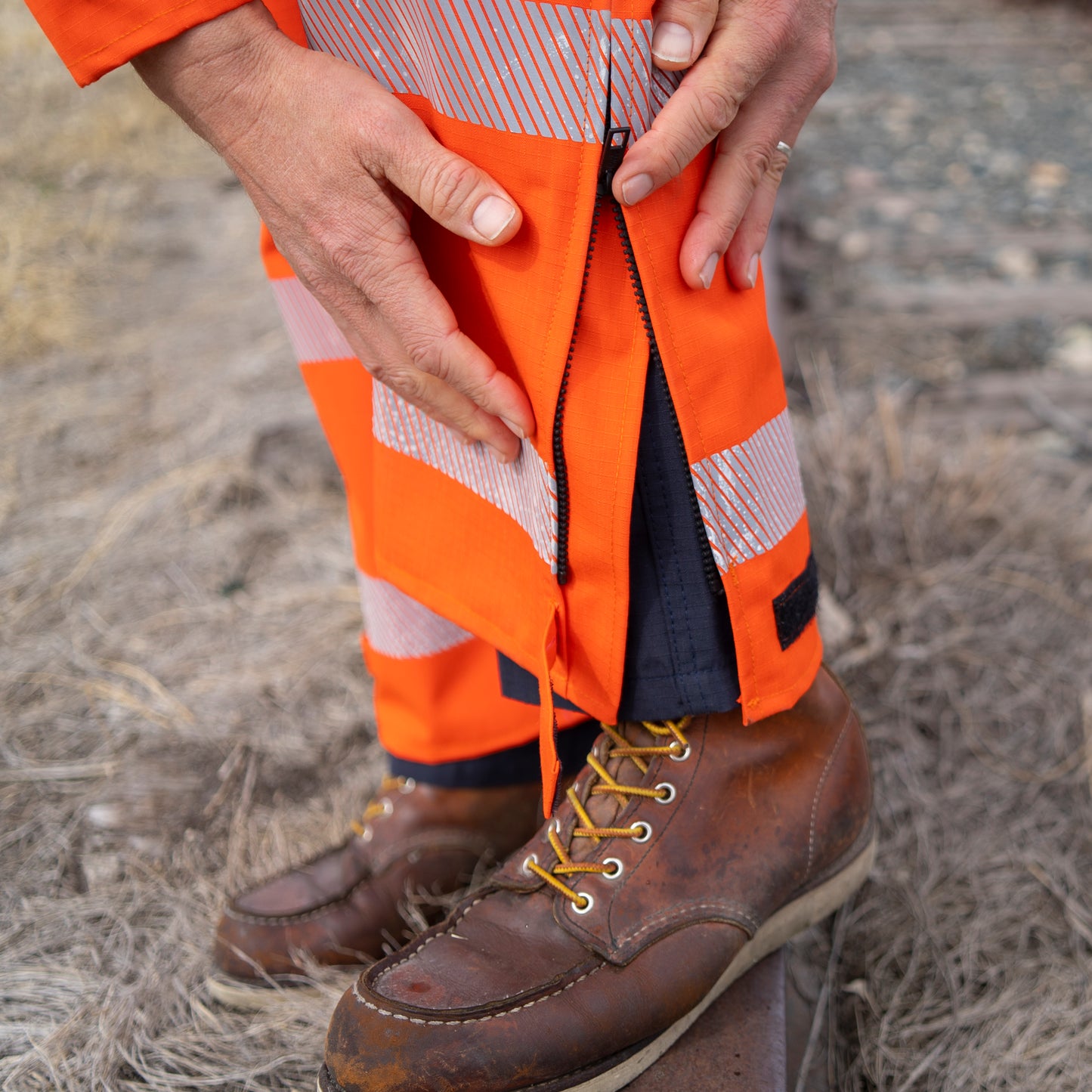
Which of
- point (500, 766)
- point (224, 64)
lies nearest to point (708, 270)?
point (224, 64)

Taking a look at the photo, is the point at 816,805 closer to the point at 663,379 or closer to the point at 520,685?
the point at 520,685

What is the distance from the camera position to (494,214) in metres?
0.89

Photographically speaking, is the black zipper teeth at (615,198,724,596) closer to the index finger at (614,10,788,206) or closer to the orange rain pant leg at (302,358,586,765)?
the index finger at (614,10,788,206)

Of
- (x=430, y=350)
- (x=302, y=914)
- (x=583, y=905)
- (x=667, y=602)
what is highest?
(x=430, y=350)

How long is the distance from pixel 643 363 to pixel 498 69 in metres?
0.29

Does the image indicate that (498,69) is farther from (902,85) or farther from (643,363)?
(902,85)

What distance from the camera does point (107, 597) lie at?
2.36 m

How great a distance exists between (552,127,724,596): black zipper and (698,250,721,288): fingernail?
0.06 metres

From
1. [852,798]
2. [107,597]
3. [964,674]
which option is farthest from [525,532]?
[107,597]

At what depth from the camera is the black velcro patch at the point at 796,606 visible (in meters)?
1.05

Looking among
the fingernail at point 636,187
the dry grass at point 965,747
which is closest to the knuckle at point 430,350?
the fingernail at point 636,187

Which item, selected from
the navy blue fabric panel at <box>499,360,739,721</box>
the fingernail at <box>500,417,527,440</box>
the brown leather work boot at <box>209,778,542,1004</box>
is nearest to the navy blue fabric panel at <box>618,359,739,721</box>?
the navy blue fabric panel at <box>499,360,739,721</box>

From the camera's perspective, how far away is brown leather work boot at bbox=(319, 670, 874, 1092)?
101 centimetres

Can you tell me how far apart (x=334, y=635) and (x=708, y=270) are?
146cm
